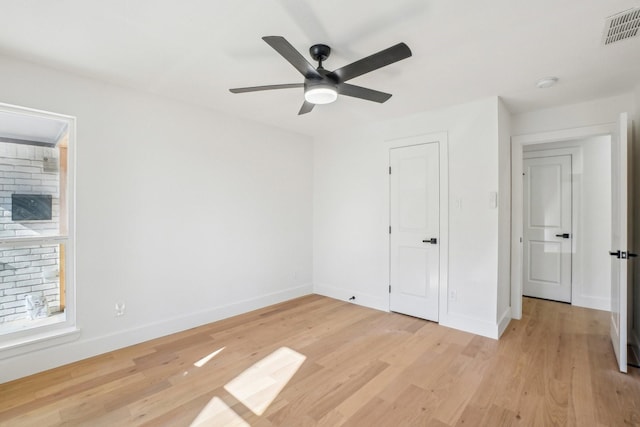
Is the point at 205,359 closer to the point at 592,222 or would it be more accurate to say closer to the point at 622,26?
the point at 622,26

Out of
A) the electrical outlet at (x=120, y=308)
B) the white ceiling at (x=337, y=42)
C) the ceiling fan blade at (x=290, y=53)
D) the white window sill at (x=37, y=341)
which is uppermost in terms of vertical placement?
the white ceiling at (x=337, y=42)

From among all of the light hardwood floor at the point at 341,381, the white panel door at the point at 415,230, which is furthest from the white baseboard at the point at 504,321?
the white panel door at the point at 415,230

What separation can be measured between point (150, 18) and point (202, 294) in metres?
2.76

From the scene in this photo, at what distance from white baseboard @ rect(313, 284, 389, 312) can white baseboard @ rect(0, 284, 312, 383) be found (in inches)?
39.8

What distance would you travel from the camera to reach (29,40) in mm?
2145

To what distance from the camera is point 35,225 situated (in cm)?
258

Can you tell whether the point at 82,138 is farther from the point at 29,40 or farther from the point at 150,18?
the point at 150,18

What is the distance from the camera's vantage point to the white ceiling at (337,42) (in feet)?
5.93

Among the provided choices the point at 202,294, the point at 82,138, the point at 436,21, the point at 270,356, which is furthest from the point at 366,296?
the point at 82,138

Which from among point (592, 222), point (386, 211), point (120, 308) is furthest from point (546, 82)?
point (120, 308)

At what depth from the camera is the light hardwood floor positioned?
78.3 inches

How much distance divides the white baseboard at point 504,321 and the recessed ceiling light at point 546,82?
2403 millimetres

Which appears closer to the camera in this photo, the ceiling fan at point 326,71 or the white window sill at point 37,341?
the ceiling fan at point 326,71

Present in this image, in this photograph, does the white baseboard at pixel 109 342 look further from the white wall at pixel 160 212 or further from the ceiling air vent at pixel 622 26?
the ceiling air vent at pixel 622 26
